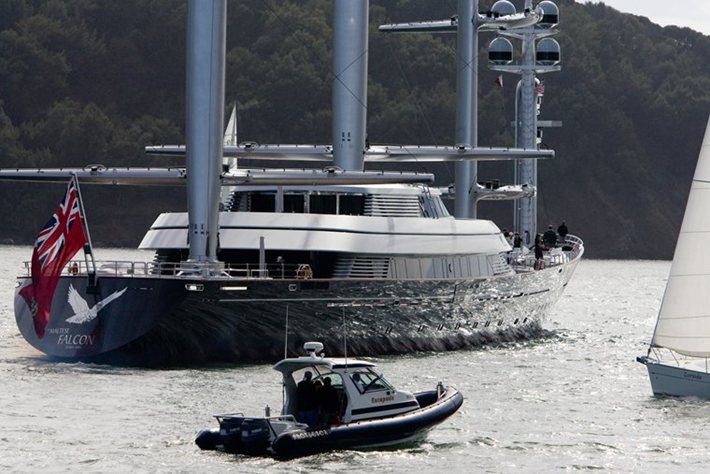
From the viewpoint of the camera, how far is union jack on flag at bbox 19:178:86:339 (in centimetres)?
4534

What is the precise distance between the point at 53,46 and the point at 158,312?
5543 inches

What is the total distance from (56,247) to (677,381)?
15969 millimetres

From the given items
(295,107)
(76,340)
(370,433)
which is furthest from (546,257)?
(295,107)

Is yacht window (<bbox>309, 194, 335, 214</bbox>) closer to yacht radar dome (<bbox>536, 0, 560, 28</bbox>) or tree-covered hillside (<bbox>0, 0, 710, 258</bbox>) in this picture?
yacht radar dome (<bbox>536, 0, 560, 28</bbox>)

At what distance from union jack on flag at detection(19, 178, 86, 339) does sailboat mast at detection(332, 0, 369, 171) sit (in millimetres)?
17632

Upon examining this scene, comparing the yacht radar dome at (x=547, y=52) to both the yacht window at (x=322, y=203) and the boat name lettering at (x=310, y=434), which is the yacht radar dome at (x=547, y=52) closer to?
the yacht window at (x=322, y=203)

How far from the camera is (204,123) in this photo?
159 feet

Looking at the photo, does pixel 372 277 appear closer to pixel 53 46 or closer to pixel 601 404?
pixel 601 404

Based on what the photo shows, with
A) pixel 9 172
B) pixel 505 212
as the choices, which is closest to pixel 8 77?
pixel 505 212

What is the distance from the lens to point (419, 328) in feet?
176

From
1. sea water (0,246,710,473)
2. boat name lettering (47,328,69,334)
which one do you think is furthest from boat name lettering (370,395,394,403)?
boat name lettering (47,328,69,334)

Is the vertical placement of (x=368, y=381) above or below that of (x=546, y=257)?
below

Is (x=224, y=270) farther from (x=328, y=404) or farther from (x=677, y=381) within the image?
(x=328, y=404)

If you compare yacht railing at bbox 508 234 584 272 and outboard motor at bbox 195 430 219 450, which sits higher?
yacht railing at bbox 508 234 584 272
